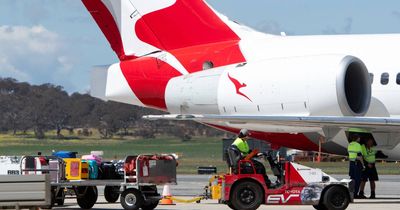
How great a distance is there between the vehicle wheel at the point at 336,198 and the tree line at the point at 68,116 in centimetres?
5541

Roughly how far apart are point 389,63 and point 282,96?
2606 millimetres

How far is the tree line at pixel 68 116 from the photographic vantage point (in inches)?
3219

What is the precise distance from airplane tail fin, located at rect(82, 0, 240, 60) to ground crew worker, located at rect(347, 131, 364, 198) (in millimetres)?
4790

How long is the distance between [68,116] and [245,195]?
6210 cm

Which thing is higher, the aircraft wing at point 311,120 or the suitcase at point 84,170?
the aircraft wing at point 311,120

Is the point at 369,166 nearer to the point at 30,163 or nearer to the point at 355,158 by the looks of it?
the point at 355,158

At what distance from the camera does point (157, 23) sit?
96.8 ft

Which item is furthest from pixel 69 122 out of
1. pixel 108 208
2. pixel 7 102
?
pixel 108 208

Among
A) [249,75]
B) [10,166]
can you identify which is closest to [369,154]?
[249,75]

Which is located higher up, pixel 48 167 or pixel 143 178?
pixel 48 167

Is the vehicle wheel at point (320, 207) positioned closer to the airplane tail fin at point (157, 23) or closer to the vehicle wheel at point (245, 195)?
the vehicle wheel at point (245, 195)

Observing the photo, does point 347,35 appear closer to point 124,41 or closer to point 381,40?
point 381,40

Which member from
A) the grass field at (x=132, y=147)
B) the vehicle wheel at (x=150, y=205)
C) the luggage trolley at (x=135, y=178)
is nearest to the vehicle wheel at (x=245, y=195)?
the luggage trolley at (x=135, y=178)

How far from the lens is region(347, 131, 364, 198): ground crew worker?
2622 cm
